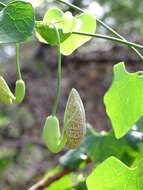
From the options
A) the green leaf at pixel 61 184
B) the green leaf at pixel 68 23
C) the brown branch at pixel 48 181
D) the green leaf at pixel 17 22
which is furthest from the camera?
the green leaf at pixel 61 184

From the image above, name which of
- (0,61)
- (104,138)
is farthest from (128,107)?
(0,61)

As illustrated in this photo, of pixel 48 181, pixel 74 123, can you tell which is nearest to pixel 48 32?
pixel 74 123

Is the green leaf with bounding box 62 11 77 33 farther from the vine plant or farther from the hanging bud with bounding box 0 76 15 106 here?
the hanging bud with bounding box 0 76 15 106

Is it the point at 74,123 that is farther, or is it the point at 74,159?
the point at 74,159

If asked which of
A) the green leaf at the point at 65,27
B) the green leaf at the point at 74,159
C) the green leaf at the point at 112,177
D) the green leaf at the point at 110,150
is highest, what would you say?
the green leaf at the point at 65,27

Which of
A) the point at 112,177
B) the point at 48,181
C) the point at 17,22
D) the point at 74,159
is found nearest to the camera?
the point at 17,22

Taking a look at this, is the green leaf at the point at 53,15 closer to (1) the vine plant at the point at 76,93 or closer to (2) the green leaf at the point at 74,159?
(1) the vine plant at the point at 76,93

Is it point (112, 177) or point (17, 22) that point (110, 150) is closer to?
point (112, 177)

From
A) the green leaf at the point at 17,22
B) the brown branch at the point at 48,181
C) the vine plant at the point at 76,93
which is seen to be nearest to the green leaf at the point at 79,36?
the vine plant at the point at 76,93
